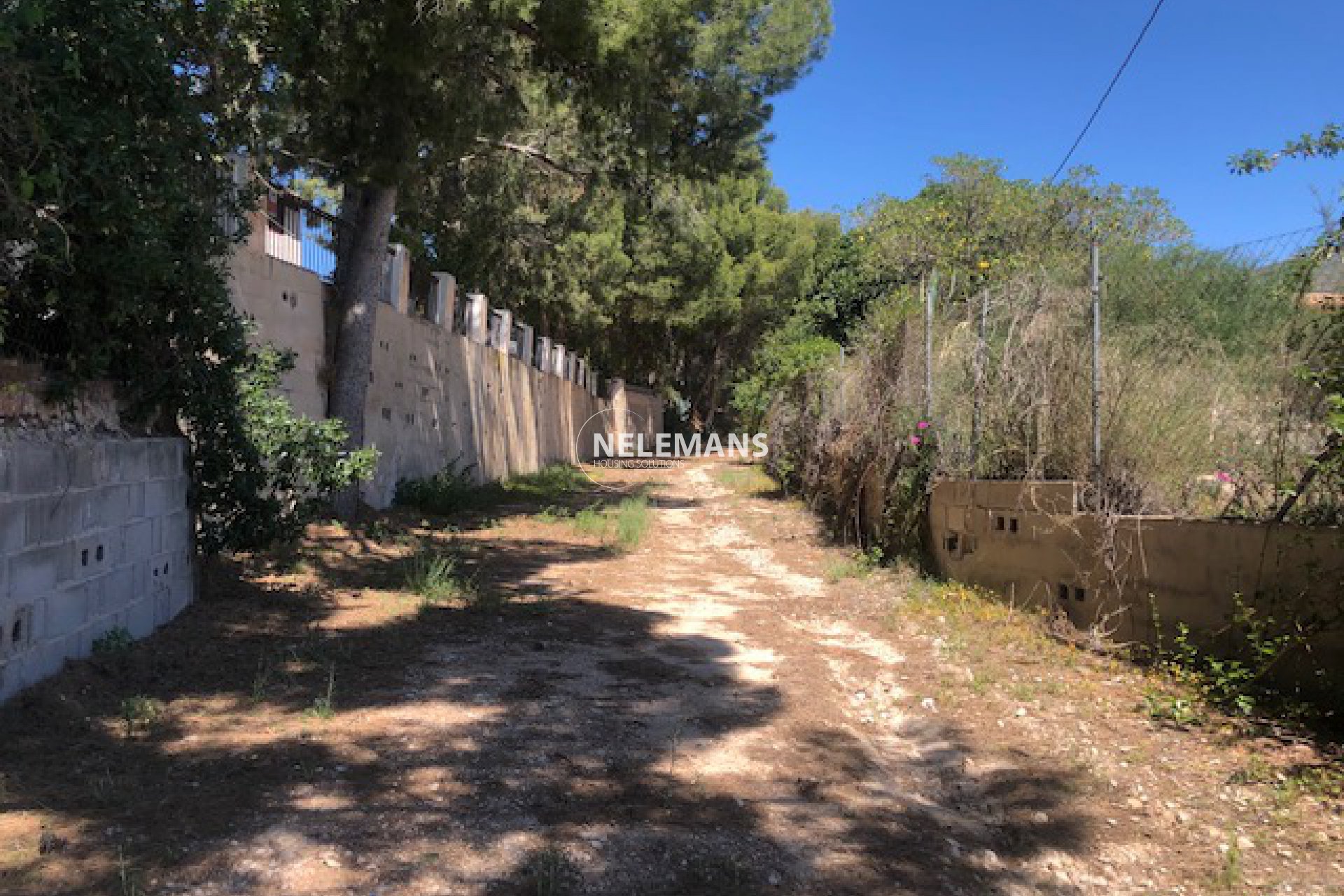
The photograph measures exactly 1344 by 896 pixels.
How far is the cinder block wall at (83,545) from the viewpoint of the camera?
12.6 ft

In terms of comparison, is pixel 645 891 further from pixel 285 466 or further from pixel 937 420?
pixel 937 420

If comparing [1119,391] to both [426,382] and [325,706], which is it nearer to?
[325,706]

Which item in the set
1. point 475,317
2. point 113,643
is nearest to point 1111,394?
point 113,643

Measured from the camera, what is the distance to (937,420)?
27.2 feet

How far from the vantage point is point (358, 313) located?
1015 centimetres

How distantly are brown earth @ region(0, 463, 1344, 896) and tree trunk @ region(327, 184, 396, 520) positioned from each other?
12.4 ft

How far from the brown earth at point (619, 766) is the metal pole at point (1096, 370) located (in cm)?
116

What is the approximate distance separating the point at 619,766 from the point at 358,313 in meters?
7.62

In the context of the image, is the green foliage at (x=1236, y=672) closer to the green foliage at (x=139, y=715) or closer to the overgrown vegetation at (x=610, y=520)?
the green foliage at (x=139, y=715)

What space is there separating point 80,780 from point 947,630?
16.6 ft

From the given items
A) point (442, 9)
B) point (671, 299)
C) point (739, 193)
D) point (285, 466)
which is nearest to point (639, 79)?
point (442, 9)

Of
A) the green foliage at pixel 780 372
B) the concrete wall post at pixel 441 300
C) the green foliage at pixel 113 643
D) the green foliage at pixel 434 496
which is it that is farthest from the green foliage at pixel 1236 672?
the concrete wall post at pixel 441 300

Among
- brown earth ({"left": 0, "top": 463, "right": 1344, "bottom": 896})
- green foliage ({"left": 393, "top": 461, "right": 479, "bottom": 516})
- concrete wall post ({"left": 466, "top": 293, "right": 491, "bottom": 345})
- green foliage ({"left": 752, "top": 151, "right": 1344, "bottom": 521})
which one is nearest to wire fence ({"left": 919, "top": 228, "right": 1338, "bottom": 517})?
green foliage ({"left": 752, "top": 151, "right": 1344, "bottom": 521})

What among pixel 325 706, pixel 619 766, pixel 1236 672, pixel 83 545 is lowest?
pixel 619 766
